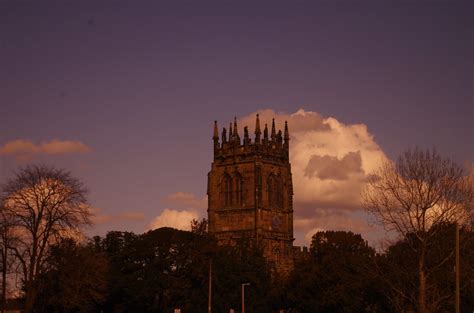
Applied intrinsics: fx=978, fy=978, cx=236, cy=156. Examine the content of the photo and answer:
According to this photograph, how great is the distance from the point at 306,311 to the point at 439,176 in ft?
124

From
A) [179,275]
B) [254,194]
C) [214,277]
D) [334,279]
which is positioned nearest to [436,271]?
[334,279]

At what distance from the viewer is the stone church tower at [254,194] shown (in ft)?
454

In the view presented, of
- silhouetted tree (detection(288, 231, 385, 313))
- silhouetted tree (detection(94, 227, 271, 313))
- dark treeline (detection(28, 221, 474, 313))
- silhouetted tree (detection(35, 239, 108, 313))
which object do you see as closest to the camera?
silhouetted tree (detection(35, 239, 108, 313))

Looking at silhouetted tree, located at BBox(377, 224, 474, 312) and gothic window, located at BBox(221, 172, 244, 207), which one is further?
gothic window, located at BBox(221, 172, 244, 207)

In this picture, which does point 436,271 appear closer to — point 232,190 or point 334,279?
point 334,279

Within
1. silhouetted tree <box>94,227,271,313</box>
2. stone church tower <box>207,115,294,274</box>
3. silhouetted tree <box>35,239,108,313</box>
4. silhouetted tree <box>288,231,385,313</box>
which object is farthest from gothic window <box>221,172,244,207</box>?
silhouetted tree <box>35,239,108,313</box>

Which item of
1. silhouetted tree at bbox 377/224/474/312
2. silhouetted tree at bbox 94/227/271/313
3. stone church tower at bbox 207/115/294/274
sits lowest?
silhouetted tree at bbox 377/224/474/312

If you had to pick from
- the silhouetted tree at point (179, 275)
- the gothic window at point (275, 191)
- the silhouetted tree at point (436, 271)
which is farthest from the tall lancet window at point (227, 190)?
the silhouetted tree at point (436, 271)

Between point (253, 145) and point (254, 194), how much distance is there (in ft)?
24.3

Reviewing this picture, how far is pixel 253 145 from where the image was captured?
14088cm

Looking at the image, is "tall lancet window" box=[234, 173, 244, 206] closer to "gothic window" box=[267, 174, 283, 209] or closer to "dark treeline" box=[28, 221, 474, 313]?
"gothic window" box=[267, 174, 283, 209]

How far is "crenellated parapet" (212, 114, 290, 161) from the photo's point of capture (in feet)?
463

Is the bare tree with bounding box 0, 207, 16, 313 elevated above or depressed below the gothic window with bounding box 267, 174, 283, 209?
below

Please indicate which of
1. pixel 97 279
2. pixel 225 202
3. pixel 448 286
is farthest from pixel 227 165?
pixel 448 286
